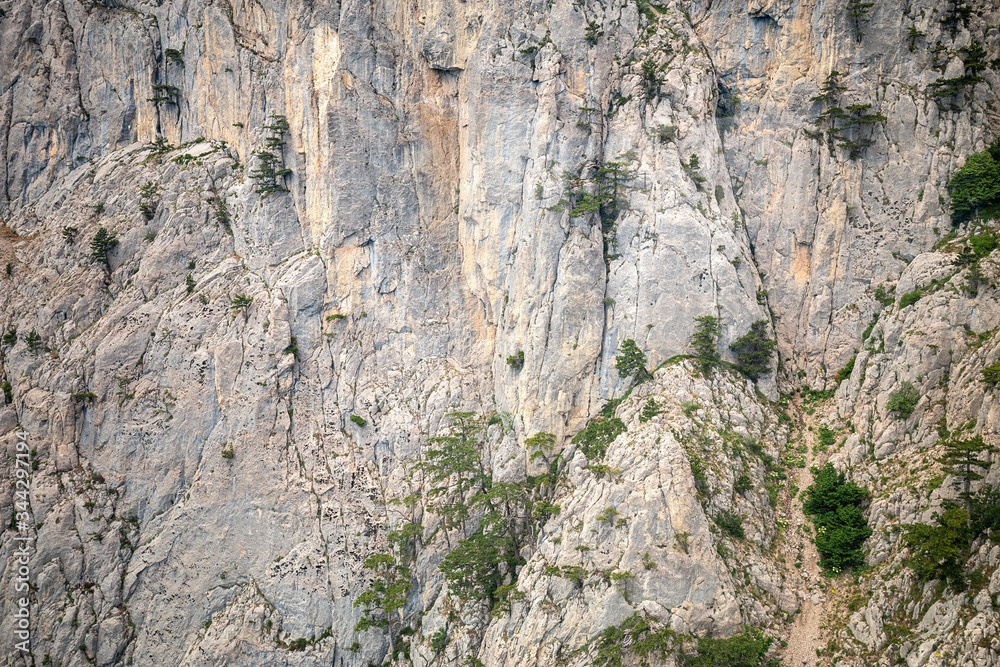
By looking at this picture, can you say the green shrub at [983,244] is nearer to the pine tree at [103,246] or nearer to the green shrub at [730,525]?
the green shrub at [730,525]

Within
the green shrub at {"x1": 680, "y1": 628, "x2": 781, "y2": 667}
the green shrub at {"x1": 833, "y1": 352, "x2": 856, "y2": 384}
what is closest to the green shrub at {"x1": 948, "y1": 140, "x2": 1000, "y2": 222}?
the green shrub at {"x1": 833, "y1": 352, "x2": 856, "y2": 384}

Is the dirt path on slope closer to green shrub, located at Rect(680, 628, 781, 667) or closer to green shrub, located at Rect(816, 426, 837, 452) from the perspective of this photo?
green shrub, located at Rect(816, 426, 837, 452)

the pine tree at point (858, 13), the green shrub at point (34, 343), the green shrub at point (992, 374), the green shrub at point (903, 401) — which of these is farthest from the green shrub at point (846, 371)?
the green shrub at point (34, 343)

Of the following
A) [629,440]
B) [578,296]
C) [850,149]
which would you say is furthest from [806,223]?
[629,440]

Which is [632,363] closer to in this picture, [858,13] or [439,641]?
[439,641]

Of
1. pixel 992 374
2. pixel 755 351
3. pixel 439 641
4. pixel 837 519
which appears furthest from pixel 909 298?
pixel 439 641

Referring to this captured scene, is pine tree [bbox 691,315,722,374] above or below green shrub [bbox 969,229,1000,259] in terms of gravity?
below

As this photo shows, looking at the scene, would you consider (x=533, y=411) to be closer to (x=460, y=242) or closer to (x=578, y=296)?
(x=578, y=296)
